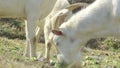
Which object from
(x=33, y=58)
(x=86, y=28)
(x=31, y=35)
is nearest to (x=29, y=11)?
(x=31, y=35)

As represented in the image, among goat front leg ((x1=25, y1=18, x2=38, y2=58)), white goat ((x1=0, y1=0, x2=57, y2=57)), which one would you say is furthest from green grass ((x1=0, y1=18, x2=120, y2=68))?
white goat ((x1=0, y1=0, x2=57, y2=57))

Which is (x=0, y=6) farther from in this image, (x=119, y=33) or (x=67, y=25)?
(x=119, y=33)

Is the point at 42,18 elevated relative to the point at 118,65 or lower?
elevated

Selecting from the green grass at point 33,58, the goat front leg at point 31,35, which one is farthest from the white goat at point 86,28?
the goat front leg at point 31,35

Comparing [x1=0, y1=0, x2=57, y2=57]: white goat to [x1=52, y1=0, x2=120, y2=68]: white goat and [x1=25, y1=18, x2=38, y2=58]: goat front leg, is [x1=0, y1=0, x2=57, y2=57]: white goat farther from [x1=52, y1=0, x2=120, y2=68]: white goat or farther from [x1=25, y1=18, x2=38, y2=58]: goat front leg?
[x1=52, y1=0, x2=120, y2=68]: white goat

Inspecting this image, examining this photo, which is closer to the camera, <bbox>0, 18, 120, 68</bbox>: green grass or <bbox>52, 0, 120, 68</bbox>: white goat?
<bbox>0, 18, 120, 68</bbox>: green grass

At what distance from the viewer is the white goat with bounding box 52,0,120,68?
9.95m

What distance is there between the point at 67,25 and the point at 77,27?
24 cm

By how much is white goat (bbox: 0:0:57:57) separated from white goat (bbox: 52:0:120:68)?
2299mm

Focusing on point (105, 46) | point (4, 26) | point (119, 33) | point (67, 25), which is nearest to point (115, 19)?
point (119, 33)

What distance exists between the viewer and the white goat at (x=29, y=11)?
12.4 m

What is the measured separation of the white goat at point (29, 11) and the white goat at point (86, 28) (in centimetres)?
230

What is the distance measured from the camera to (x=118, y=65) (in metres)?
11.7

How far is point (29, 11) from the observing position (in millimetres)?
12383
